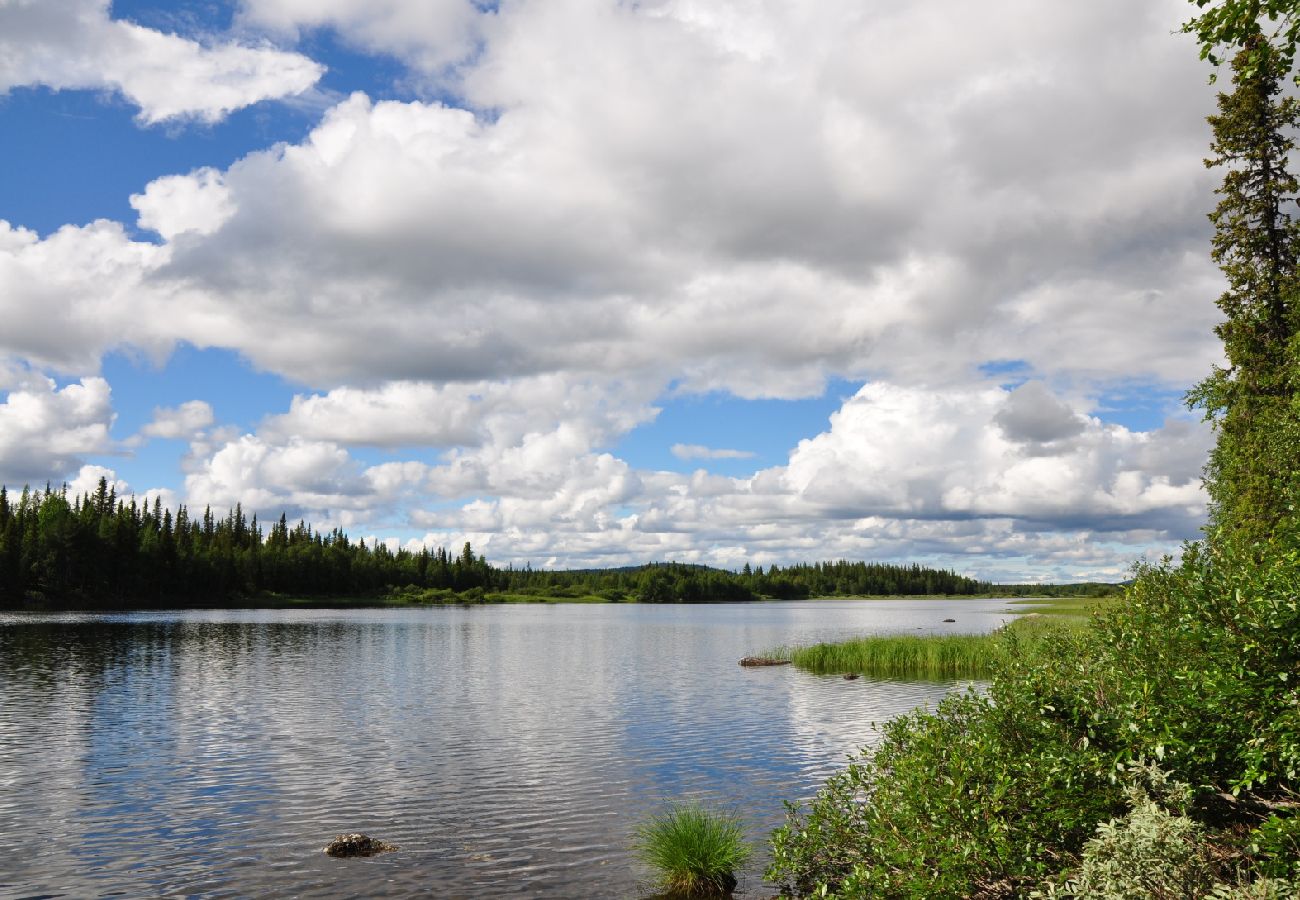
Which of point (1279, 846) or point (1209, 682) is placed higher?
point (1209, 682)

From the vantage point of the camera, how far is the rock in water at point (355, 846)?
23.1 metres

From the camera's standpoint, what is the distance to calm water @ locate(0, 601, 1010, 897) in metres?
22.1

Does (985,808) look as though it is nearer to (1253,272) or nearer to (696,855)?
(696,855)

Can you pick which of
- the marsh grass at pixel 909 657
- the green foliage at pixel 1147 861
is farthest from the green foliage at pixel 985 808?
the marsh grass at pixel 909 657

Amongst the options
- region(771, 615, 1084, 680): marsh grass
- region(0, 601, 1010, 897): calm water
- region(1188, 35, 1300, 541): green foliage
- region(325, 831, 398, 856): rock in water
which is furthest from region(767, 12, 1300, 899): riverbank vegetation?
region(771, 615, 1084, 680): marsh grass

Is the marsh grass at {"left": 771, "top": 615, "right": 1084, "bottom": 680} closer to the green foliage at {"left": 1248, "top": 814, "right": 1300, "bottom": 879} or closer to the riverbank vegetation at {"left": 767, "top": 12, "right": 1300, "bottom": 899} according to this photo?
the riverbank vegetation at {"left": 767, "top": 12, "right": 1300, "bottom": 899}

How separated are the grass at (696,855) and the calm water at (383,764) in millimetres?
743

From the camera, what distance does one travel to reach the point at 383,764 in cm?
3425

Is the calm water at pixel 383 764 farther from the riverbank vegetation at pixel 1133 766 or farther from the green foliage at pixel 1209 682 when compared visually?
the green foliage at pixel 1209 682

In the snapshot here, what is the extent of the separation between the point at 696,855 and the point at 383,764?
18.0m

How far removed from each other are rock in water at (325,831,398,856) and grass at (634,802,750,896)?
7.36 meters

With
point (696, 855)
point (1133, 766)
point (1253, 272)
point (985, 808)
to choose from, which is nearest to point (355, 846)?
point (696, 855)

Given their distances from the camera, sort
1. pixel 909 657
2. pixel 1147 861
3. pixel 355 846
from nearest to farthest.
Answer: pixel 1147 861, pixel 355 846, pixel 909 657

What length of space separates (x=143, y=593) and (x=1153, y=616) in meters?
216
